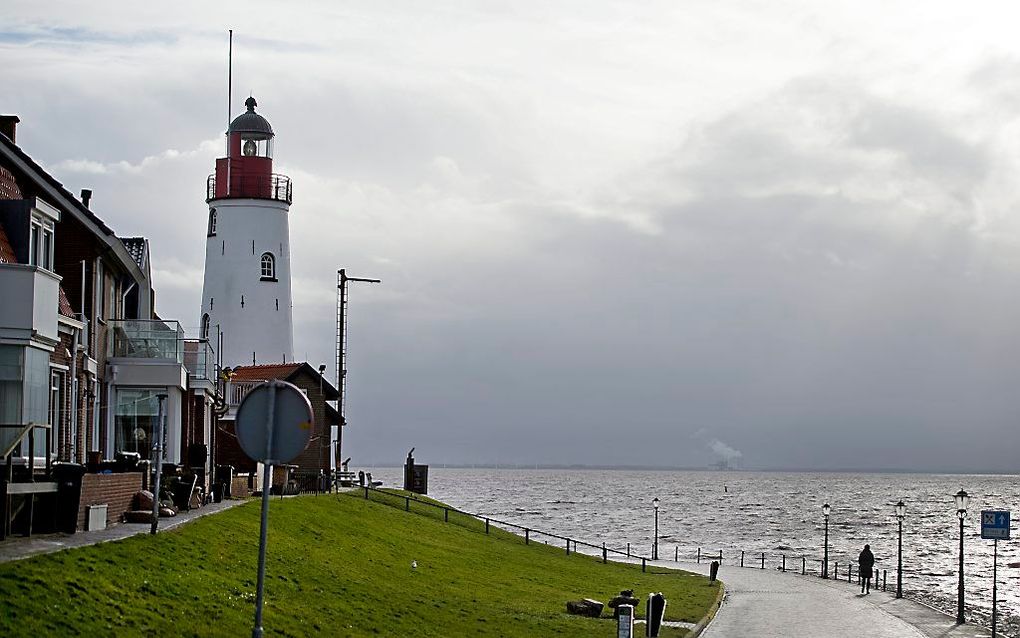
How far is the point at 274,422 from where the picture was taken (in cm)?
1367

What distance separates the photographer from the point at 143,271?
Answer: 44.5m

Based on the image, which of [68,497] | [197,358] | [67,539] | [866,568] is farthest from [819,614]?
[67,539]

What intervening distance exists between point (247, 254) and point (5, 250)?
37297 millimetres

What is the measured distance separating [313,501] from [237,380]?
14234 mm

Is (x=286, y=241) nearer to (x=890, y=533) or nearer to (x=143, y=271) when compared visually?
(x=143, y=271)

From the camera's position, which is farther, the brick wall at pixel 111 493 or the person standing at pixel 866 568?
the person standing at pixel 866 568

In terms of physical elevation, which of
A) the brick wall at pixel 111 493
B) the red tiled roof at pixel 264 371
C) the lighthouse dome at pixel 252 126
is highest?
the lighthouse dome at pixel 252 126

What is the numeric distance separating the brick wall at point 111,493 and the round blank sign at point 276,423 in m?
12.4

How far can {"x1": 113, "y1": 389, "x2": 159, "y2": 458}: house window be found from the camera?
125 feet

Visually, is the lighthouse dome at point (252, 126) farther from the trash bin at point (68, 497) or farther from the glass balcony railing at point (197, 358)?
the trash bin at point (68, 497)

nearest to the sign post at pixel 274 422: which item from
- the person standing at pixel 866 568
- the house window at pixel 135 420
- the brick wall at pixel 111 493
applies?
the brick wall at pixel 111 493

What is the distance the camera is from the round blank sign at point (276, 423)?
1361 centimetres

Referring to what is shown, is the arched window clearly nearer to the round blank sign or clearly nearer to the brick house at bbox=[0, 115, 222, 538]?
the brick house at bbox=[0, 115, 222, 538]

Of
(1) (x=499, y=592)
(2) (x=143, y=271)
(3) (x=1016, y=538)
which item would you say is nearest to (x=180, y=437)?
(2) (x=143, y=271)
